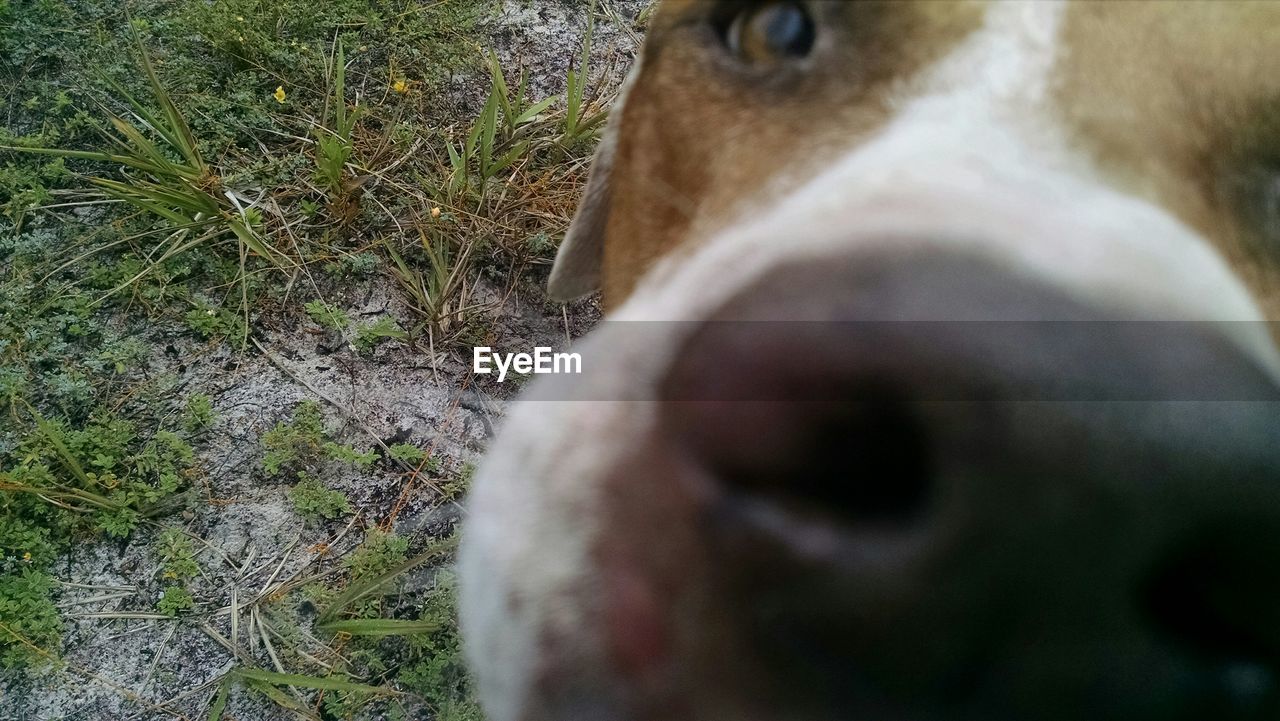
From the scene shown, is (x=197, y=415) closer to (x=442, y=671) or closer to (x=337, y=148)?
(x=337, y=148)

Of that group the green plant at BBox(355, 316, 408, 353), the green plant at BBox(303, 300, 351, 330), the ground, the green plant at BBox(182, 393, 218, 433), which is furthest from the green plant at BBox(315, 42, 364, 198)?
the green plant at BBox(182, 393, 218, 433)

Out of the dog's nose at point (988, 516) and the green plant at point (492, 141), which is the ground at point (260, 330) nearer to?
the green plant at point (492, 141)

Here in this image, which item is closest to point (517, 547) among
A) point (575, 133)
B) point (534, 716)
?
point (534, 716)

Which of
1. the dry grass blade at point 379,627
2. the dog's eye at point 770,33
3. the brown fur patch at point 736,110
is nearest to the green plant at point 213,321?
the dry grass blade at point 379,627

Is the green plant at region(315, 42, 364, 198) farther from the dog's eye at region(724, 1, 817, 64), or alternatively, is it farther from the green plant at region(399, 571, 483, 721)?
the dog's eye at region(724, 1, 817, 64)

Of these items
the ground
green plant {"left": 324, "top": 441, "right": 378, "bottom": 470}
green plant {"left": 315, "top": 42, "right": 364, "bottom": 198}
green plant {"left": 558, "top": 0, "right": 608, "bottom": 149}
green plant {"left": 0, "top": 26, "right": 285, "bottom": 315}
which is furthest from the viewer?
green plant {"left": 558, "top": 0, "right": 608, "bottom": 149}

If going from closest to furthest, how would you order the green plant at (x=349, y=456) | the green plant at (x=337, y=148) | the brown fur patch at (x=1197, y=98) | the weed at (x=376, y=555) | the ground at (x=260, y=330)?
the brown fur patch at (x=1197, y=98)
the ground at (x=260, y=330)
the weed at (x=376, y=555)
the green plant at (x=349, y=456)
the green plant at (x=337, y=148)

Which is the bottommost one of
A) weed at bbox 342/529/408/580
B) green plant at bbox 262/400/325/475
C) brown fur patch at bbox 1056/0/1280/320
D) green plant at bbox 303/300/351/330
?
weed at bbox 342/529/408/580
